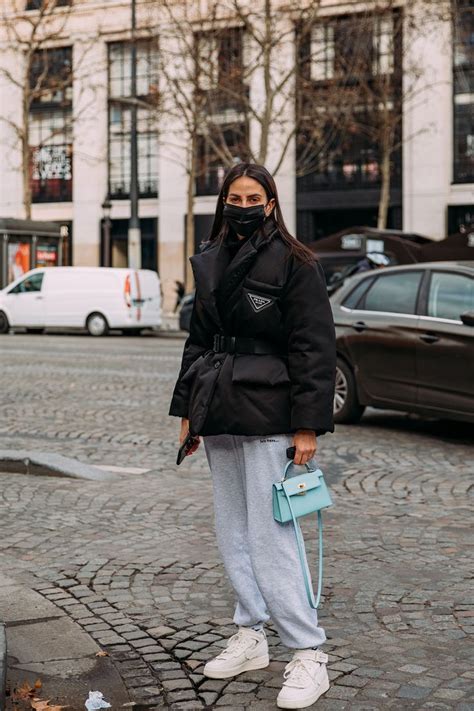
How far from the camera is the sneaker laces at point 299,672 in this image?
139 inches

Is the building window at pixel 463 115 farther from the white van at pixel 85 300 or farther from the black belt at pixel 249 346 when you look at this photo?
the black belt at pixel 249 346

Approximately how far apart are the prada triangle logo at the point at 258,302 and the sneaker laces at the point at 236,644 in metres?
1.16

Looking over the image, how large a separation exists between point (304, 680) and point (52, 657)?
1.01m

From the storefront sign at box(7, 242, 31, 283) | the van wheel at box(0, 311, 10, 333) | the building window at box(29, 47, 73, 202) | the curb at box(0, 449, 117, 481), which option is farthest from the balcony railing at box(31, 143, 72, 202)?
the curb at box(0, 449, 117, 481)

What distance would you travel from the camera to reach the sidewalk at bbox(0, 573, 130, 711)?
3658 mm

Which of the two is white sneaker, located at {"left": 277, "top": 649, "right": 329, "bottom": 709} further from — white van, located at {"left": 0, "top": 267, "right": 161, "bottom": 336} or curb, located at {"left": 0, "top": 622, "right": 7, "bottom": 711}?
white van, located at {"left": 0, "top": 267, "right": 161, "bottom": 336}

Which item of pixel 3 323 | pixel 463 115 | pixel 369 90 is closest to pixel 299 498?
pixel 3 323

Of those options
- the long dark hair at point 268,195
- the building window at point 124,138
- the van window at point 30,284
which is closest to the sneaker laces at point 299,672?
the long dark hair at point 268,195

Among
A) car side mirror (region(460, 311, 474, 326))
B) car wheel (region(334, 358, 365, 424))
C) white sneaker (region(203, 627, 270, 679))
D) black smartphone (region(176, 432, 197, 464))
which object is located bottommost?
white sneaker (region(203, 627, 270, 679))

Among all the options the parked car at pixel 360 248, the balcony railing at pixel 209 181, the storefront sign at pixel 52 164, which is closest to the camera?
the parked car at pixel 360 248

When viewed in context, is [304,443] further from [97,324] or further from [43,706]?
[97,324]

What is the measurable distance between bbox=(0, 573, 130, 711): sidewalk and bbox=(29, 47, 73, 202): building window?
38651 mm

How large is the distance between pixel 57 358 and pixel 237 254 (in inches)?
559

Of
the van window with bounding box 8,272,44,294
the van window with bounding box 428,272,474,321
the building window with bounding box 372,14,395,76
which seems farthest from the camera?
the building window with bounding box 372,14,395,76
